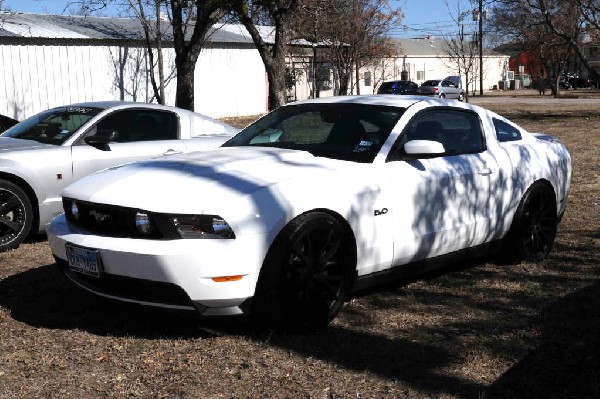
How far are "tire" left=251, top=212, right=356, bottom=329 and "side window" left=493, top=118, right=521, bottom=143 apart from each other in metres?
2.19

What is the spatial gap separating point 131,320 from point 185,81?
15849 millimetres

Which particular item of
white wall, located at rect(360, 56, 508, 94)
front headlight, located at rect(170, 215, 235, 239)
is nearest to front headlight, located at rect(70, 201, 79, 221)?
front headlight, located at rect(170, 215, 235, 239)

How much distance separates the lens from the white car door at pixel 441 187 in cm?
520

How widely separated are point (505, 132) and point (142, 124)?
3.79 metres

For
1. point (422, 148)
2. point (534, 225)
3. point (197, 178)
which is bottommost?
point (534, 225)

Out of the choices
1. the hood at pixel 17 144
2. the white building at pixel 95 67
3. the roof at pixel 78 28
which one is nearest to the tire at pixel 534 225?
the hood at pixel 17 144

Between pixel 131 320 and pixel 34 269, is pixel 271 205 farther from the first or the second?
pixel 34 269

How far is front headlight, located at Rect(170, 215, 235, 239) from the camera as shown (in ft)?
14.1

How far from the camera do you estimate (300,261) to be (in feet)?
15.0

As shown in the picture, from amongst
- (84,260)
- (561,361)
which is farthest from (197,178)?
(561,361)

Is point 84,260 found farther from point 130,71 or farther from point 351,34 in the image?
point 351,34

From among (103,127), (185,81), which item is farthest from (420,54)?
(103,127)

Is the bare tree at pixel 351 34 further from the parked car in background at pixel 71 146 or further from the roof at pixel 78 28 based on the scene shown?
the parked car in background at pixel 71 146

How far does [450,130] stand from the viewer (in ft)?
19.5
